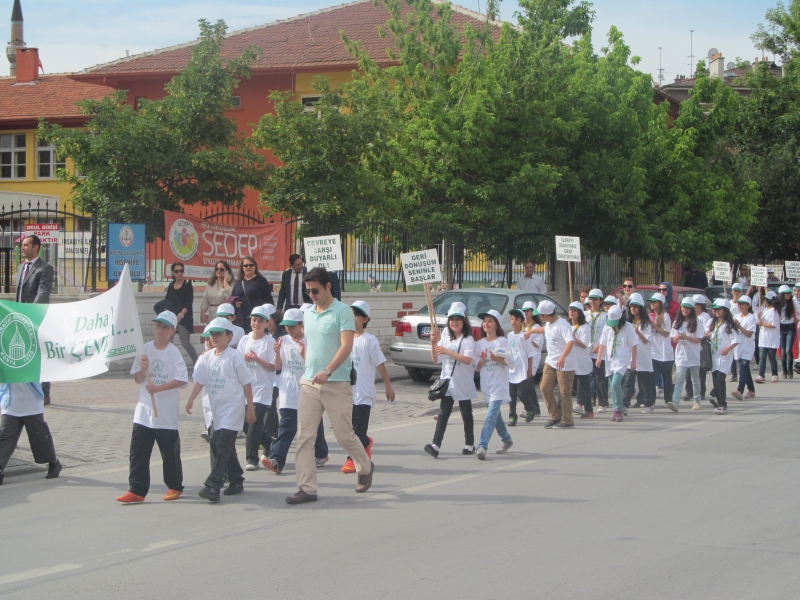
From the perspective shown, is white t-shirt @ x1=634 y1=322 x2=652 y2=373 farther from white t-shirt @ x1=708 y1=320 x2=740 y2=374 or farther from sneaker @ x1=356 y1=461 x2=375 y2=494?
sneaker @ x1=356 y1=461 x2=375 y2=494

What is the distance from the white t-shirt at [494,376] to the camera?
30.9ft

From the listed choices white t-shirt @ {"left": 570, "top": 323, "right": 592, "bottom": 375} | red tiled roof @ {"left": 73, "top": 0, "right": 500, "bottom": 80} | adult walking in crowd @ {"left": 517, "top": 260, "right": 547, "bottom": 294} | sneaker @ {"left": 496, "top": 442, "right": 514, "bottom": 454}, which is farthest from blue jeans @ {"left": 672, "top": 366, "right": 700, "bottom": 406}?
red tiled roof @ {"left": 73, "top": 0, "right": 500, "bottom": 80}

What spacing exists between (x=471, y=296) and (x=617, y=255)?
38.7 feet

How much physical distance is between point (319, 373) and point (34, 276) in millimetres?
4995

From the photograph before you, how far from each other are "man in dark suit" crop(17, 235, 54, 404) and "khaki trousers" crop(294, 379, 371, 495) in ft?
14.2

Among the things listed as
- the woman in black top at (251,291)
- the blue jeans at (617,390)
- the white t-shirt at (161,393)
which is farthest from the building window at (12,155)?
the white t-shirt at (161,393)

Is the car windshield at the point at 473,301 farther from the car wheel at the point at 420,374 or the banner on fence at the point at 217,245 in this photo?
the banner on fence at the point at 217,245

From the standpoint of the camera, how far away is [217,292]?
46.0 feet

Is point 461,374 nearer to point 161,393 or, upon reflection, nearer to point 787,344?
point 161,393

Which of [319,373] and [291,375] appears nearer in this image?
[319,373]

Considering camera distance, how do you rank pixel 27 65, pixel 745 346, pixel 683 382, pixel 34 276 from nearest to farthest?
pixel 34 276, pixel 683 382, pixel 745 346, pixel 27 65

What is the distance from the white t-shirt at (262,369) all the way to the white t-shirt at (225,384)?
3.67 ft

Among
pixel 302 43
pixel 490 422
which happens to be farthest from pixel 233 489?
pixel 302 43

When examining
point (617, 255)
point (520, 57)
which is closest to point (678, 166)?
point (617, 255)
